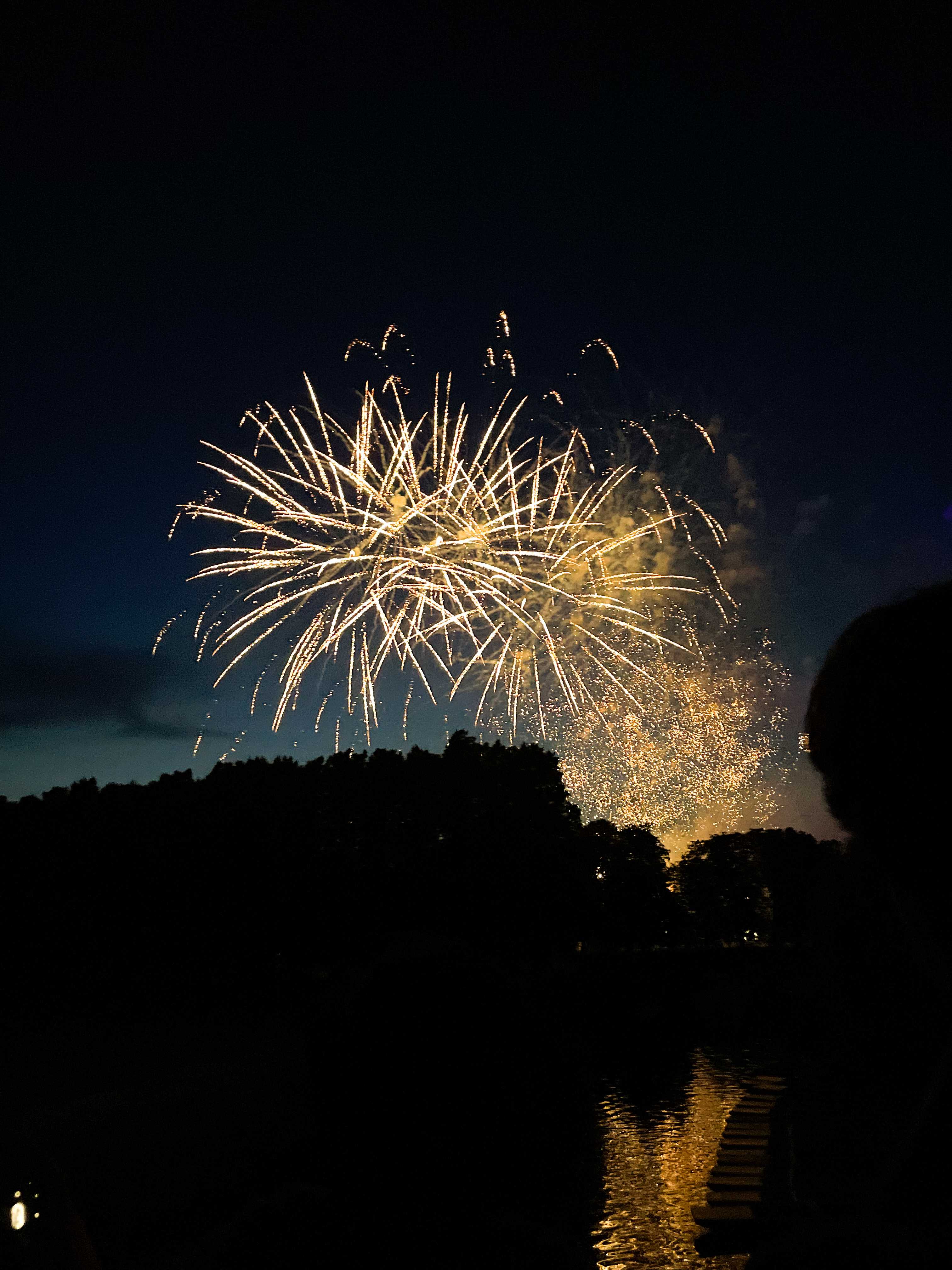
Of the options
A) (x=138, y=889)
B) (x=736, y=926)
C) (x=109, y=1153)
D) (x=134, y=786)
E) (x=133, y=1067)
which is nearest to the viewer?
(x=109, y=1153)

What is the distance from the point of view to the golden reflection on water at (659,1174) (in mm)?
18719

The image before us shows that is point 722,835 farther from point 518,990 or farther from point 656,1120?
point 518,990

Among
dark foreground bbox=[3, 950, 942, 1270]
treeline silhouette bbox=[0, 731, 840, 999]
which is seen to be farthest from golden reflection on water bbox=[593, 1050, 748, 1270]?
treeline silhouette bbox=[0, 731, 840, 999]

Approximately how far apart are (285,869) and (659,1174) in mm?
30455

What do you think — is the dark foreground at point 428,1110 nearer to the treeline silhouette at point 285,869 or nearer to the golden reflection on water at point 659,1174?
the golden reflection on water at point 659,1174

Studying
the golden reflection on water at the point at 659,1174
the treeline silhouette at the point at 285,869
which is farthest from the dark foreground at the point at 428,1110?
the treeline silhouette at the point at 285,869

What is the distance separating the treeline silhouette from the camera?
4800cm

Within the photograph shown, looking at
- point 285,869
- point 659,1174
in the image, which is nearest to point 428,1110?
point 659,1174

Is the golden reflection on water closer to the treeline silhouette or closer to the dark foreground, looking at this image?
the dark foreground

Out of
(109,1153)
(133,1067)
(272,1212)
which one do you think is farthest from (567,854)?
(272,1212)

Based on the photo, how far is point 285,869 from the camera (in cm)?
5078

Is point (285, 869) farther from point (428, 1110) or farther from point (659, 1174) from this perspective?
point (428, 1110)

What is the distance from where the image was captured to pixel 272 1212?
192cm

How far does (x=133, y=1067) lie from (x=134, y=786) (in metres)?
26.4
